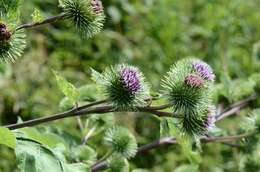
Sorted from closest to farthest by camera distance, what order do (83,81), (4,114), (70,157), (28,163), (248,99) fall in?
1. (28,163)
2. (70,157)
3. (248,99)
4. (4,114)
5. (83,81)

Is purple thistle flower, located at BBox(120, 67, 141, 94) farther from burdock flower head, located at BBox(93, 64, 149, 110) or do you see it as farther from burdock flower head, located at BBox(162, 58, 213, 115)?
burdock flower head, located at BBox(162, 58, 213, 115)

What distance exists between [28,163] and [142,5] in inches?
137

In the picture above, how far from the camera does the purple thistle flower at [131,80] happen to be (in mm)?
1911

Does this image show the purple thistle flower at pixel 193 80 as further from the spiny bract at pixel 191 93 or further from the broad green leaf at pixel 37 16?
the broad green leaf at pixel 37 16

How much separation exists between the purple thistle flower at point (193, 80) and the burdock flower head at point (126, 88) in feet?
0.45

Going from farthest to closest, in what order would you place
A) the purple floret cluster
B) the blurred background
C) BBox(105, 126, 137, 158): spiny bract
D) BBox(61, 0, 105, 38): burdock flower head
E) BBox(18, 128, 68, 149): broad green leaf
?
1. the blurred background
2. BBox(105, 126, 137, 158): spiny bract
3. BBox(18, 128, 68, 149): broad green leaf
4. BBox(61, 0, 105, 38): burdock flower head
5. the purple floret cluster

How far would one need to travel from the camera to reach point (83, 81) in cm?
451

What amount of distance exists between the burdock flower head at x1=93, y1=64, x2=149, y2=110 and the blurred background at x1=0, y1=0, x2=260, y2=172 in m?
1.95

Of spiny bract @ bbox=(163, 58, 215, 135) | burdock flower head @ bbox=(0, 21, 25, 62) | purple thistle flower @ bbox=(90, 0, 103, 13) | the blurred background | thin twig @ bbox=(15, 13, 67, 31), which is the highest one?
the blurred background

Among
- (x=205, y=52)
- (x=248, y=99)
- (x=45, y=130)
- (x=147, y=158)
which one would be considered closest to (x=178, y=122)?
(x=45, y=130)

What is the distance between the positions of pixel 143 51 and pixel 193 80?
2.92 meters

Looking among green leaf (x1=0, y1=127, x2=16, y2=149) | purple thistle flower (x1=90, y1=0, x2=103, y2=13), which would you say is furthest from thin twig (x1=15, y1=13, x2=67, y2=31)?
green leaf (x1=0, y1=127, x2=16, y2=149)

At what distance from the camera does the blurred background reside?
4211 mm

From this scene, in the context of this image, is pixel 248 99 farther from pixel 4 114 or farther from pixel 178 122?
pixel 4 114
